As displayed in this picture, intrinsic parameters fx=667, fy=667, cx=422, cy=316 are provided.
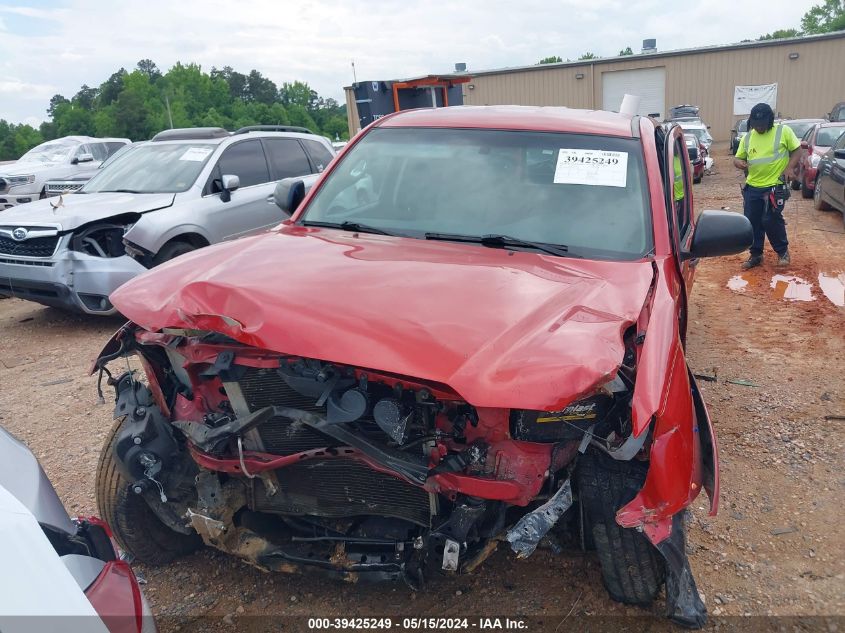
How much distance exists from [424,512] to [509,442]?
436 mm

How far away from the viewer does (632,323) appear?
7.24 ft

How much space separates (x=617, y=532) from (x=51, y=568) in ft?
5.67

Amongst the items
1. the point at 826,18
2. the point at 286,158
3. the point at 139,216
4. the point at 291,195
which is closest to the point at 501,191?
the point at 291,195

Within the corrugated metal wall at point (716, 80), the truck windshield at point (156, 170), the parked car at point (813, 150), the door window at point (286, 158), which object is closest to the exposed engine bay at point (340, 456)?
the truck windshield at point (156, 170)

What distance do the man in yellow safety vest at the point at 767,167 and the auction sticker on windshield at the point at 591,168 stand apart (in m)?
4.97

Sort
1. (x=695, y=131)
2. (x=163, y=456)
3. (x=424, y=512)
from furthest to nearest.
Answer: (x=695, y=131) < (x=163, y=456) < (x=424, y=512)

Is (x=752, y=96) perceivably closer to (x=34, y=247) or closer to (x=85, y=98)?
(x=34, y=247)

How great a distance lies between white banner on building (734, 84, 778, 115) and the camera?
3000 cm

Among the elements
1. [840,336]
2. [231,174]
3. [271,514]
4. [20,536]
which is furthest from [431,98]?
[20,536]

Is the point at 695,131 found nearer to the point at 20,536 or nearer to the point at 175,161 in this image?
the point at 175,161

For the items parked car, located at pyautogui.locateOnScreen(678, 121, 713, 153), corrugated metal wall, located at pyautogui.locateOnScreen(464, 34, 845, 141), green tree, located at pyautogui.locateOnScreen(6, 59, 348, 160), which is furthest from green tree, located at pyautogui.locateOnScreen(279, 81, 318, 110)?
parked car, located at pyautogui.locateOnScreen(678, 121, 713, 153)

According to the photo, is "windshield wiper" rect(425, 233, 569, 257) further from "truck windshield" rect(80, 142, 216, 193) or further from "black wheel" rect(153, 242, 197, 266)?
Result: "truck windshield" rect(80, 142, 216, 193)

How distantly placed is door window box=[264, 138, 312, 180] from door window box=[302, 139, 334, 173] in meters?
0.12

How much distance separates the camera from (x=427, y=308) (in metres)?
2.21
